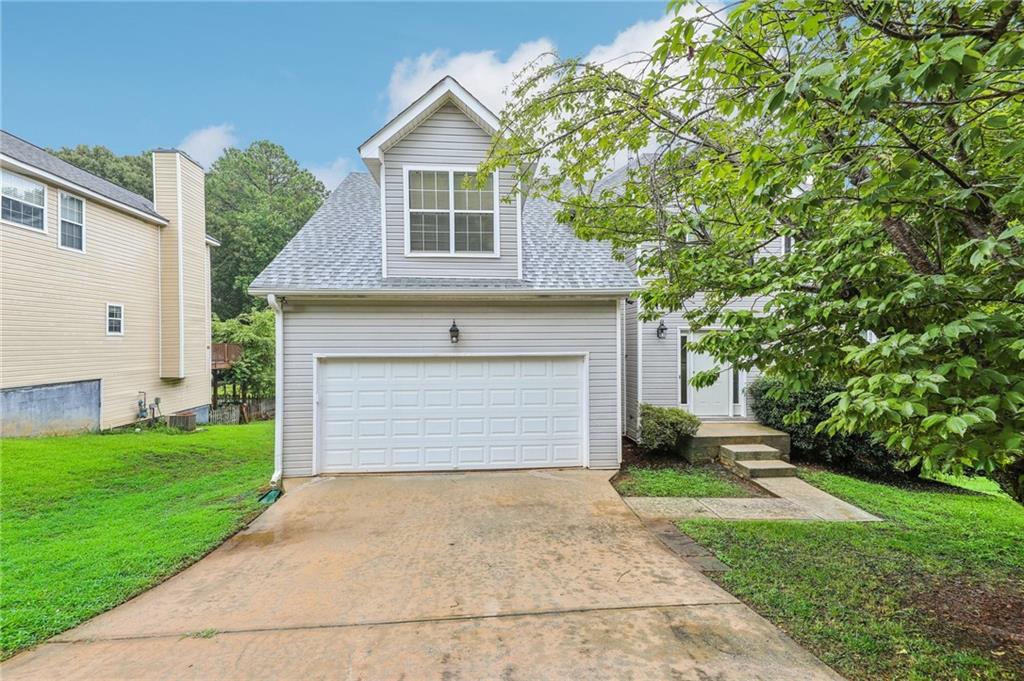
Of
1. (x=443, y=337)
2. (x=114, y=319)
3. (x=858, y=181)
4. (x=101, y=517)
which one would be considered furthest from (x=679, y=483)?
(x=114, y=319)

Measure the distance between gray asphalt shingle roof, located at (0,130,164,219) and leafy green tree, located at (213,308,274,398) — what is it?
5741mm

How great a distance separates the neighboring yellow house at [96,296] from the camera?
991cm

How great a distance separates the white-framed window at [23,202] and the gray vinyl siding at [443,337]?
8607mm

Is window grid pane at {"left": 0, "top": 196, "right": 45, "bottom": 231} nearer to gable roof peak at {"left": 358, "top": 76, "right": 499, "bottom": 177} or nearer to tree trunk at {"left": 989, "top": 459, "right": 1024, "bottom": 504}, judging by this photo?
gable roof peak at {"left": 358, "top": 76, "right": 499, "bottom": 177}

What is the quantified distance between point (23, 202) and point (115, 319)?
345 centimetres

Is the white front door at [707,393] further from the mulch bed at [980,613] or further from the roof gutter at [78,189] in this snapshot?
the roof gutter at [78,189]

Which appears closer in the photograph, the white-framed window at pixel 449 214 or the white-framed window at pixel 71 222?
the white-framed window at pixel 449 214

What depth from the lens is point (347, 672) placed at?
2.64 meters

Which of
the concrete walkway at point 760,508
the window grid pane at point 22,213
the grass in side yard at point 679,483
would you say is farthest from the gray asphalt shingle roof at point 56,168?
the concrete walkway at point 760,508

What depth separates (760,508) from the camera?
5.67 metres

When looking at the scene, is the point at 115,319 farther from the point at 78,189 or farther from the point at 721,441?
the point at 721,441

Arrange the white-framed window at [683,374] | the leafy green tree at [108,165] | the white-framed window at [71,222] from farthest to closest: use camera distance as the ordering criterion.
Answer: the leafy green tree at [108,165]
the white-framed window at [71,222]
the white-framed window at [683,374]

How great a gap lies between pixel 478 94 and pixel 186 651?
772cm

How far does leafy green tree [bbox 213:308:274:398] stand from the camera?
59.8 feet
